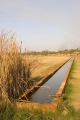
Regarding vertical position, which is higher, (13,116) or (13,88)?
(13,88)

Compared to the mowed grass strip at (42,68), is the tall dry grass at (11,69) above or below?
above

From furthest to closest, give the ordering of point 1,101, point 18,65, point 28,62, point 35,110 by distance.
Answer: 1. point 28,62
2. point 18,65
3. point 1,101
4. point 35,110

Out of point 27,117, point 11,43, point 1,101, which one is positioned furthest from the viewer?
point 11,43

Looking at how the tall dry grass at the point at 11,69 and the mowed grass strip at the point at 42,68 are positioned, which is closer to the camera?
the tall dry grass at the point at 11,69

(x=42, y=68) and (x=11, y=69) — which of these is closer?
(x=11, y=69)

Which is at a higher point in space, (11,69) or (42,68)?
(11,69)

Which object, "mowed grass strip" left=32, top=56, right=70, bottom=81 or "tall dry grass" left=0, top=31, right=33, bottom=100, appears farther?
"mowed grass strip" left=32, top=56, right=70, bottom=81

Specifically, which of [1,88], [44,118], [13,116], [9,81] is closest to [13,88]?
[9,81]

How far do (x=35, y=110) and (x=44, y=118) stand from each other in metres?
0.35

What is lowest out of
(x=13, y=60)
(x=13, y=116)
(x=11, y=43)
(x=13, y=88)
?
(x=13, y=116)

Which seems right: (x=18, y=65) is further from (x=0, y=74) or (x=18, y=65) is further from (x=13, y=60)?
(x=0, y=74)

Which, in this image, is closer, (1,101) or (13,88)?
(1,101)

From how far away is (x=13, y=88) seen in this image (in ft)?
17.3

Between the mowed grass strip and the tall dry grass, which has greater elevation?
the tall dry grass
